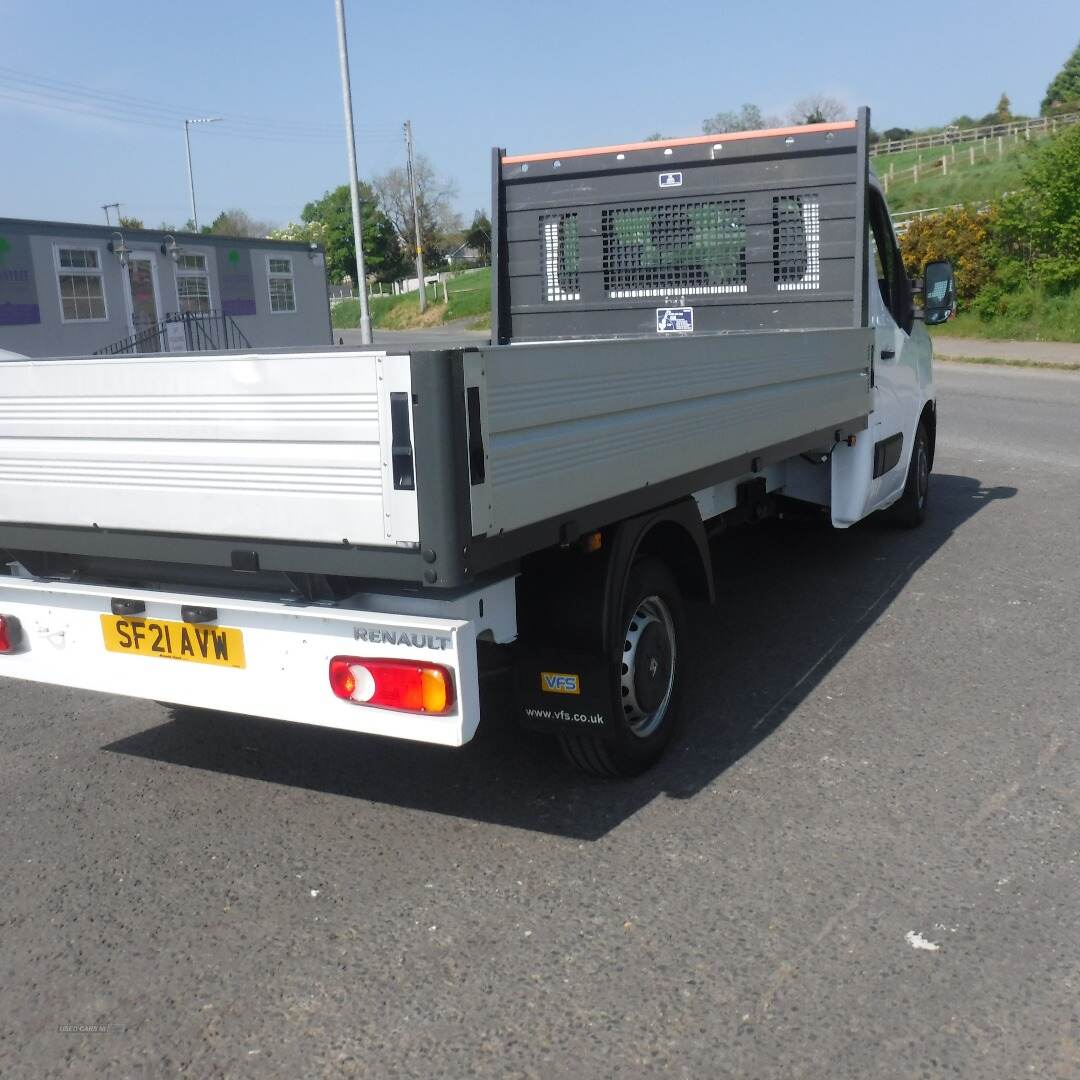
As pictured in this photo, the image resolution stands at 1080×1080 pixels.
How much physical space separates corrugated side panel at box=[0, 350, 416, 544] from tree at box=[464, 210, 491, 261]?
2884 inches

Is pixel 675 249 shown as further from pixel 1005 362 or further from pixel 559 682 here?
pixel 1005 362

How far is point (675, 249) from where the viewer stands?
6.88 m

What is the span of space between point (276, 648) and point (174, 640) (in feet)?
1.35

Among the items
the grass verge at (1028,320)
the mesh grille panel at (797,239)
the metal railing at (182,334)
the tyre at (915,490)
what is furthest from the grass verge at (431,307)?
the mesh grille panel at (797,239)

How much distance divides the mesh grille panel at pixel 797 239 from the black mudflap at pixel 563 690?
3.58 m

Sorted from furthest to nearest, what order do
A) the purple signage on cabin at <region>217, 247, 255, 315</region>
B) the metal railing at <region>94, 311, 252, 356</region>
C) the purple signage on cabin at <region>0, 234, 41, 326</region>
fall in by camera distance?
the purple signage on cabin at <region>217, 247, 255, 315</region> → the metal railing at <region>94, 311, 252, 356</region> → the purple signage on cabin at <region>0, 234, 41, 326</region>

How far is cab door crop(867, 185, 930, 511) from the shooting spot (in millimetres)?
6785

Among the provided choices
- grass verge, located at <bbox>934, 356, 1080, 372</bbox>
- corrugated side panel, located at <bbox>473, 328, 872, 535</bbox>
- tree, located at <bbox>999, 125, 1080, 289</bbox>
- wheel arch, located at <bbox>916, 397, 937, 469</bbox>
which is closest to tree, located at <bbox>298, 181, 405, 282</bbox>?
tree, located at <bbox>999, 125, 1080, 289</bbox>

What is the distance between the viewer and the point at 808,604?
6.46 metres

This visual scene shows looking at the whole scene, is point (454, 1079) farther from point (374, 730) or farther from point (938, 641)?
point (938, 641)

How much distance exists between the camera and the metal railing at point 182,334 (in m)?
24.1

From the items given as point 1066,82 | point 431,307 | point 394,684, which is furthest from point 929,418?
point 1066,82

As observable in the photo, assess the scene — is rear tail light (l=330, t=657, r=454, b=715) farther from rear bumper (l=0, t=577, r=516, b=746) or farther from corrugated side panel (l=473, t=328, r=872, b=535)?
corrugated side panel (l=473, t=328, r=872, b=535)

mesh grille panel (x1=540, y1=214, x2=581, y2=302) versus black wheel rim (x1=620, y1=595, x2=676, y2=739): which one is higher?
mesh grille panel (x1=540, y1=214, x2=581, y2=302)
